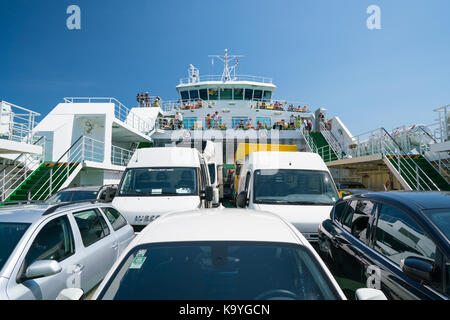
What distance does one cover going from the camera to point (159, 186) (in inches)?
254

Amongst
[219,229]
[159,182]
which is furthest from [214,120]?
[219,229]

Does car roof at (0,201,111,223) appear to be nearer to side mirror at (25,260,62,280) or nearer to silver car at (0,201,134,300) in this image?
silver car at (0,201,134,300)

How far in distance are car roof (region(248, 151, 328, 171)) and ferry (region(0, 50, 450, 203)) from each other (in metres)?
4.83

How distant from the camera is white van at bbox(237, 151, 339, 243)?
523cm

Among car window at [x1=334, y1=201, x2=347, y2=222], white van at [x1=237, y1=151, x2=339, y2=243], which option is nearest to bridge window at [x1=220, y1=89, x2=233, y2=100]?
white van at [x1=237, y1=151, x2=339, y2=243]

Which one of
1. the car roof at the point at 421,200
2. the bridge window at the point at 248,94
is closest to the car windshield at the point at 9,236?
the car roof at the point at 421,200

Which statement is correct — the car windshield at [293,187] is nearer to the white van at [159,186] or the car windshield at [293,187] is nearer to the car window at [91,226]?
the white van at [159,186]

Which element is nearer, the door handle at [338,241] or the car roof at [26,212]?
the car roof at [26,212]

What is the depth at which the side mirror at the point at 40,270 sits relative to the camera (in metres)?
2.19

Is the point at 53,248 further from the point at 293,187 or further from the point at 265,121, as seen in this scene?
the point at 265,121

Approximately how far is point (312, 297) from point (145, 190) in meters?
5.27

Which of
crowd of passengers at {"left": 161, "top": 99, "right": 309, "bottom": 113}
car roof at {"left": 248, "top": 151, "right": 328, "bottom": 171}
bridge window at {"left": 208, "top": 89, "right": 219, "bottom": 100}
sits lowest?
car roof at {"left": 248, "top": 151, "right": 328, "bottom": 171}

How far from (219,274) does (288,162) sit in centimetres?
464

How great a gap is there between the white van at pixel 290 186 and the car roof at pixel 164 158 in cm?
170
